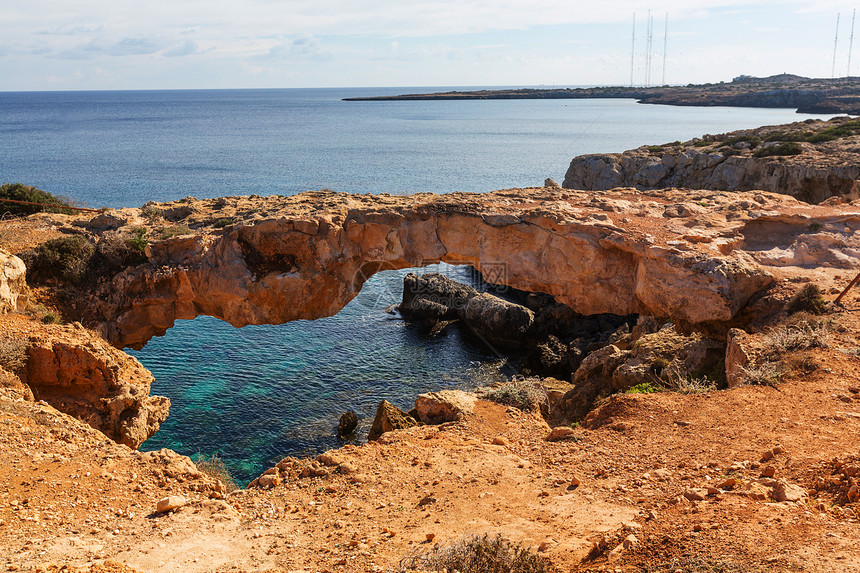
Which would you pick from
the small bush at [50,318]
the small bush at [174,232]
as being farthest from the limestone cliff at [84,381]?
the small bush at [174,232]

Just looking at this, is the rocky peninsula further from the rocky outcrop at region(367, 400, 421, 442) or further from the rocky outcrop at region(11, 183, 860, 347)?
the rocky outcrop at region(367, 400, 421, 442)

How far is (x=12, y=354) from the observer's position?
1100cm

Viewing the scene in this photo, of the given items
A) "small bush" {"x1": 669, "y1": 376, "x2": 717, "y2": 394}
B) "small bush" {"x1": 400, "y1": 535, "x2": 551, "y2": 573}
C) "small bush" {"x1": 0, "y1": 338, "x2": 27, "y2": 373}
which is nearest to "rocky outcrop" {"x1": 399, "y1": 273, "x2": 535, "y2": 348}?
"small bush" {"x1": 669, "y1": 376, "x2": 717, "y2": 394}

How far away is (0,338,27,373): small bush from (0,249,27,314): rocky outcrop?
1.75 meters

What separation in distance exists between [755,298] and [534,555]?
31.6 ft

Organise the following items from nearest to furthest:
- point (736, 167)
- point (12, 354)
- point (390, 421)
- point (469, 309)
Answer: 1. point (12, 354)
2. point (390, 421)
3. point (469, 309)
4. point (736, 167)

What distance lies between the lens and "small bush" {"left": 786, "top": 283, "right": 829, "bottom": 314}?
39.7 ft

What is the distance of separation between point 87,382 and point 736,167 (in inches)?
1390

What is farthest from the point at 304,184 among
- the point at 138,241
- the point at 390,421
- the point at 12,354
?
the point at 12,354

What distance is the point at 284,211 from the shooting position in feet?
52.3

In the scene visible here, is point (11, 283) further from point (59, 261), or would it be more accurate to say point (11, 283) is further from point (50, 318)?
point (59, 261)

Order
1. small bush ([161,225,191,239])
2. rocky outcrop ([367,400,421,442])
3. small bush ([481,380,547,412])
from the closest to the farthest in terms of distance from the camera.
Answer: small bush ([481,380,547,412]) → rocky outcrop ([367,400,421,442]) → small bush ([161,225,191,239])

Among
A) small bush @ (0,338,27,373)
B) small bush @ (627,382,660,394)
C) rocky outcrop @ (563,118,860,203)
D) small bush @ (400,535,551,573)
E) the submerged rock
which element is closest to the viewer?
small bush @ (400,535,551,573)

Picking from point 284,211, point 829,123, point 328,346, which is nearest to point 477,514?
point 284,211
